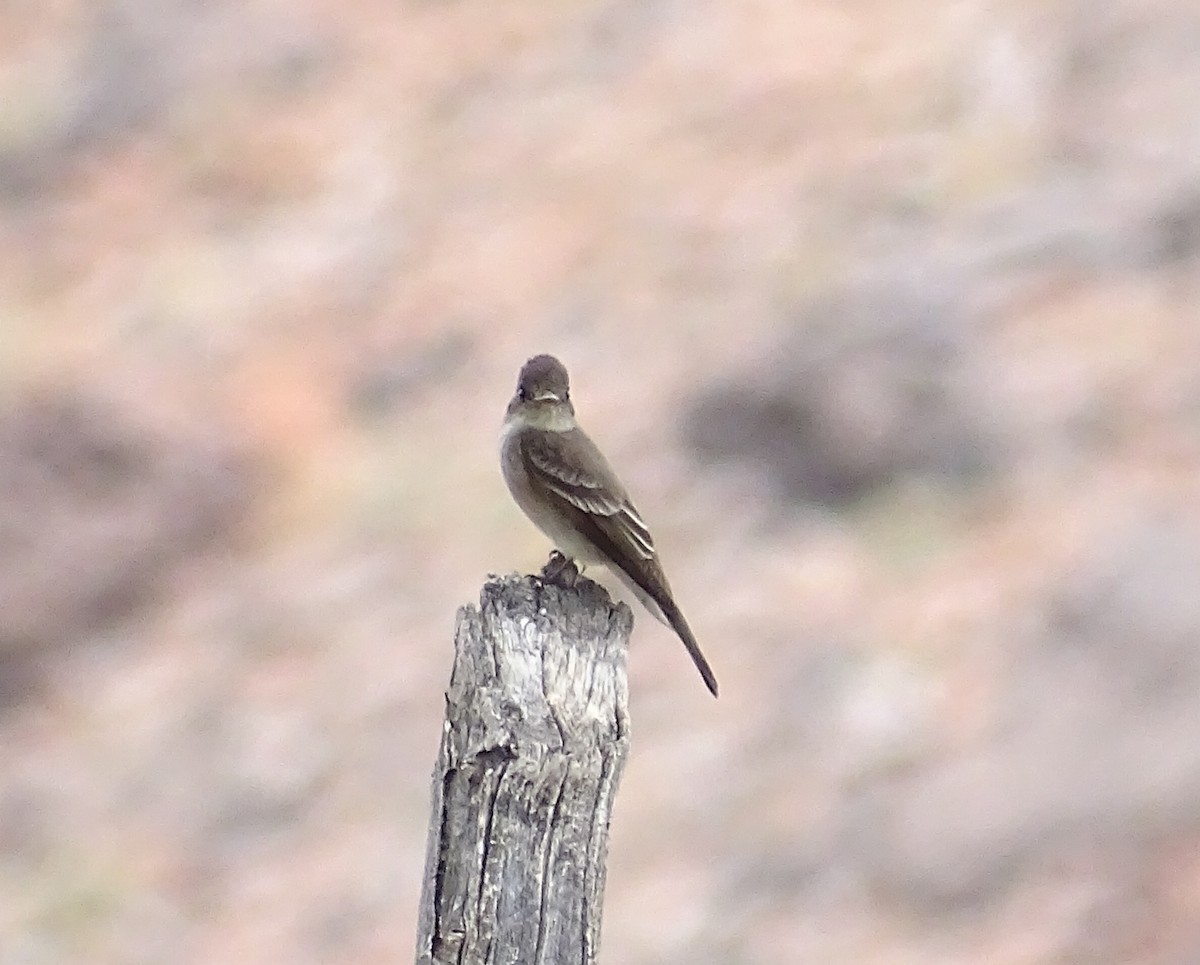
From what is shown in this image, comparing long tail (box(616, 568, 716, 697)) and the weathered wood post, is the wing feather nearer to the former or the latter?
long tail (box(616, 568, 716, 697))

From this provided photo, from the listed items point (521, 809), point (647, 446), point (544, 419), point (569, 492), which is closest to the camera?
point (521, 809)

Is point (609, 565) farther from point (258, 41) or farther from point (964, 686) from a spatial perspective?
point (258, 41)

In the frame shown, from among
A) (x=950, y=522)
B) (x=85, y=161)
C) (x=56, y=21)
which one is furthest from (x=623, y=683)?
(x=56, y=21)

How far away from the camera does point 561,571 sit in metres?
6.22

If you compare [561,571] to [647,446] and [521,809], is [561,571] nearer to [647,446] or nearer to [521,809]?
[521,809]

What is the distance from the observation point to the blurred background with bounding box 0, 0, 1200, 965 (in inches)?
455

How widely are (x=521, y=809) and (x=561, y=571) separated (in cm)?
212

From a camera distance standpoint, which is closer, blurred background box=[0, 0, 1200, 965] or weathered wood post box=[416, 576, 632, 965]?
weathered wood post box=[416, 576, 632, 965]

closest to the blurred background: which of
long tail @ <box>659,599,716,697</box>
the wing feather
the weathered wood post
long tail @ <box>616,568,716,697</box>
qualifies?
the wing feather

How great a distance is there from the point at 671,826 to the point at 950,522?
3.24 meters

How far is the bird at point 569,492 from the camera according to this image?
6336mm

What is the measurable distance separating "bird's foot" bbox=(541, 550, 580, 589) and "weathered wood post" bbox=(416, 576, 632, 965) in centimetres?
76

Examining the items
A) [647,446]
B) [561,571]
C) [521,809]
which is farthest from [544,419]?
[647,446]

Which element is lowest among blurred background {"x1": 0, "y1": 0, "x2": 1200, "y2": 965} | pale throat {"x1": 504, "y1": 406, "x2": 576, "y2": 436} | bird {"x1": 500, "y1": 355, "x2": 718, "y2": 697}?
bird {"x1": 500, "y1": 355, "x2": 718, "y2": 697}
